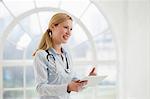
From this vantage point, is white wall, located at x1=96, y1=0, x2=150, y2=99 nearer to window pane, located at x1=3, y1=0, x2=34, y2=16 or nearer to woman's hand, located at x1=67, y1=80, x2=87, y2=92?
window pane, located at x1=3, y1=0, x2=34, y2=16

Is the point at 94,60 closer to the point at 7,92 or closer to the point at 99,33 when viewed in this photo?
the point at 99,33

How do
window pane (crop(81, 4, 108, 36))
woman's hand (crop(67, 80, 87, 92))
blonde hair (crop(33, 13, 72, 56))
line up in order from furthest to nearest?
window pane (crop(81, 4, 108, 36)), blonde hair (crop(33, 13, 72, 56)), woman's hand (crop(67, 80, 87, 92))

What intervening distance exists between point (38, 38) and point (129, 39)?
931 millimetres

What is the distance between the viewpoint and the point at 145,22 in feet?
10.1

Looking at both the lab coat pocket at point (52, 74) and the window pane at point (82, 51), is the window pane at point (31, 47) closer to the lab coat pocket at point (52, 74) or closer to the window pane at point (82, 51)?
the window pane at point (82, 51)

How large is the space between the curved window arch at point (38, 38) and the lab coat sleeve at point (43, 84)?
136 cm

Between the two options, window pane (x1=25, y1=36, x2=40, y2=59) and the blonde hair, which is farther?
window pane (x1=25, y1=36, x2=40, y2=59)

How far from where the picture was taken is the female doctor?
1.83 metres

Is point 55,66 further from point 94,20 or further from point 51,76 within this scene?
point 94,20

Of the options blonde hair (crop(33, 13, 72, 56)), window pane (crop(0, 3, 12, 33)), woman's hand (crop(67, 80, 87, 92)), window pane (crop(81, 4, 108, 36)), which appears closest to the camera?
woman's hand (crop(67, 80, 87, 92))

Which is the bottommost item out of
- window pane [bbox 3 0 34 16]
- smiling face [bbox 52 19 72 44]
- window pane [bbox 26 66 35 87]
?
window pane [bbox 26 66 35 87]

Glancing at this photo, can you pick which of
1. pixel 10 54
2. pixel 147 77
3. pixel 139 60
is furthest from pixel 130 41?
pixel 10 54

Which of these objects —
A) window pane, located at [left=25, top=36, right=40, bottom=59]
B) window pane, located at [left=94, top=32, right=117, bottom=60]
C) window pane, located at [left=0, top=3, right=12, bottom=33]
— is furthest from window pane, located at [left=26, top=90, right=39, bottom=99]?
window pane, located at [left=94, top=32, right=117, bottom=60]

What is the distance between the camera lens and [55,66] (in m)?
1.90
